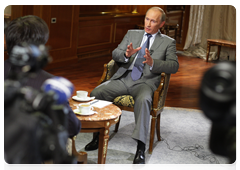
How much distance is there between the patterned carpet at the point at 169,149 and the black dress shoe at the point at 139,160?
0.04 meters

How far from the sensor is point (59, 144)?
315mm

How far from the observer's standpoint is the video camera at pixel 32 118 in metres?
0.30

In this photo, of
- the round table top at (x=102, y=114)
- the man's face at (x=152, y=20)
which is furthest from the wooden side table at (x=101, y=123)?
the man's face at (x=152, y=20)

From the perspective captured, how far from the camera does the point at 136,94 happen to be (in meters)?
2.81

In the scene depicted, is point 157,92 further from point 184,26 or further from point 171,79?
point 184,26

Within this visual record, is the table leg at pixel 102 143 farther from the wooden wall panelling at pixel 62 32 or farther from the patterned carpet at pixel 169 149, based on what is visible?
the wooden wall panelling at pixel 62 32

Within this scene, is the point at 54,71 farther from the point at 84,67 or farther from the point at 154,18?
the point at 154,18

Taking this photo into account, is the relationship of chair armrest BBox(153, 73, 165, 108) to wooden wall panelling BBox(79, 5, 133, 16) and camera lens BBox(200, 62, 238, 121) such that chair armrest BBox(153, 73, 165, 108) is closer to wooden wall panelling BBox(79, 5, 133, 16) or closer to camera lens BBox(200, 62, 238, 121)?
camera lens BBox(200, 62, 238, 121)

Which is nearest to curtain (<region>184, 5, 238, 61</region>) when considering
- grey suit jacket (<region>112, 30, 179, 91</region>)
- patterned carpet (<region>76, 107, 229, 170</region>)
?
patterned carpet (<region>76, 107, 229, 170</region>)

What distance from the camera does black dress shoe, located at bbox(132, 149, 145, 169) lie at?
8.20 feet

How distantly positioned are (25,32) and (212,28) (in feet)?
26.4

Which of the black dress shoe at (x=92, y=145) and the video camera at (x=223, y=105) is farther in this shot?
the black dress shoe at (x=92, y=145)
